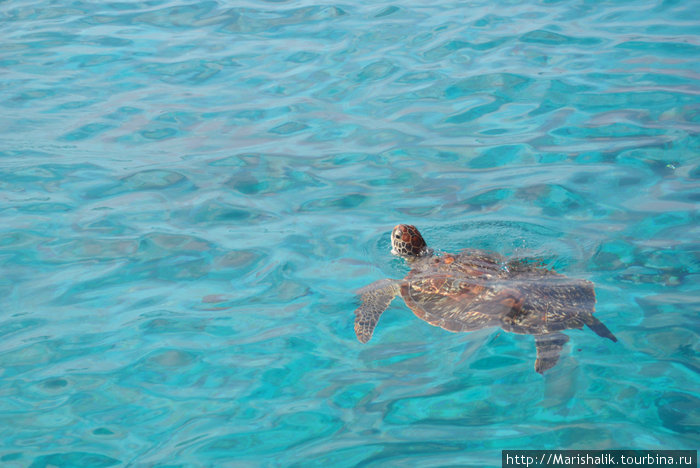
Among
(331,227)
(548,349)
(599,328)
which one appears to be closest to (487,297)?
(548,349)

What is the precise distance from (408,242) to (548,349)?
5.43ft

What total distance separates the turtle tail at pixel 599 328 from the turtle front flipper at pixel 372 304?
158cm

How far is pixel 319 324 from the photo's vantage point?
5.25 metres

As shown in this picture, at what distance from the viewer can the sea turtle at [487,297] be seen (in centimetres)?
468

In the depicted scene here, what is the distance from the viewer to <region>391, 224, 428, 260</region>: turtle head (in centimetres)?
568

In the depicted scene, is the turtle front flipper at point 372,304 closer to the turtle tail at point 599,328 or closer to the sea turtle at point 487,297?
the sea turtle at point 487,297

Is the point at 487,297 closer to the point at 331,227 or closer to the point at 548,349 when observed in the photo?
the point at 548,349

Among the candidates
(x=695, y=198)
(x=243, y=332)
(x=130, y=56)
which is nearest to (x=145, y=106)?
(x=130, y=56)

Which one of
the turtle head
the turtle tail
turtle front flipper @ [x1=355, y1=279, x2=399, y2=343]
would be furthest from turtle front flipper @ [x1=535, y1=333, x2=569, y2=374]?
the turtle head

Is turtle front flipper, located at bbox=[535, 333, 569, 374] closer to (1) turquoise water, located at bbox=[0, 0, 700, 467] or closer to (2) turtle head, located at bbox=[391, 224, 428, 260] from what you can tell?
(1) turquoise water, located at bbox=[0, 0, 700, 467]

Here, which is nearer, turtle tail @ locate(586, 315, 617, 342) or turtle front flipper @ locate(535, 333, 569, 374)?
turtle front flipper @ locate(535, 333, 569, 374)

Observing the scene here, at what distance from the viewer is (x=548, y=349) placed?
455 centimetres

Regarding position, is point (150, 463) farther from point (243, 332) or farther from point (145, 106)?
point (145, 106)

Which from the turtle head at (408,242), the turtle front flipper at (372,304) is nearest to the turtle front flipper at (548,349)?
the turtle front flipper at (372,304)
